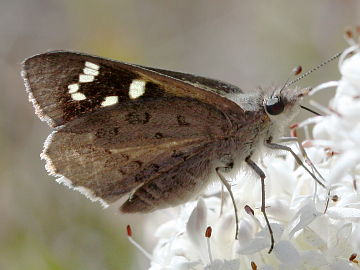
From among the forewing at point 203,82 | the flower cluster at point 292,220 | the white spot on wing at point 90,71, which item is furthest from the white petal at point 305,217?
the white spot on wing at point 90,71

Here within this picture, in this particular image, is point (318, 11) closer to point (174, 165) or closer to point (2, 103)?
point (2, 103)

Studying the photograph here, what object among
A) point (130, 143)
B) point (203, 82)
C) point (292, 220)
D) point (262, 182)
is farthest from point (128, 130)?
point (292, 220)

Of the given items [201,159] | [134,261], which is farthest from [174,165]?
[134,261]

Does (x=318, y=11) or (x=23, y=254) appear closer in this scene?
(x=23, y=254)

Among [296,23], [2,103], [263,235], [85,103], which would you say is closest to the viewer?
[263,235]

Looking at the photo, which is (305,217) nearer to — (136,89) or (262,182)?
(262,182)

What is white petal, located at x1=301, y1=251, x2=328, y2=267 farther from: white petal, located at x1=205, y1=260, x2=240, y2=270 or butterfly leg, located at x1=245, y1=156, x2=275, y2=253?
white petal, located at x1=205, y1=260, x2=240, y2=270

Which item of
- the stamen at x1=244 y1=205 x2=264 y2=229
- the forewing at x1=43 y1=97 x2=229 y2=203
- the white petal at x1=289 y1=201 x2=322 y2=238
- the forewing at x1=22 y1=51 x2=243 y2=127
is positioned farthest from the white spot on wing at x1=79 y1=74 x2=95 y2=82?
the white petal at x1=289 y1=201 x2=322 y2=238
